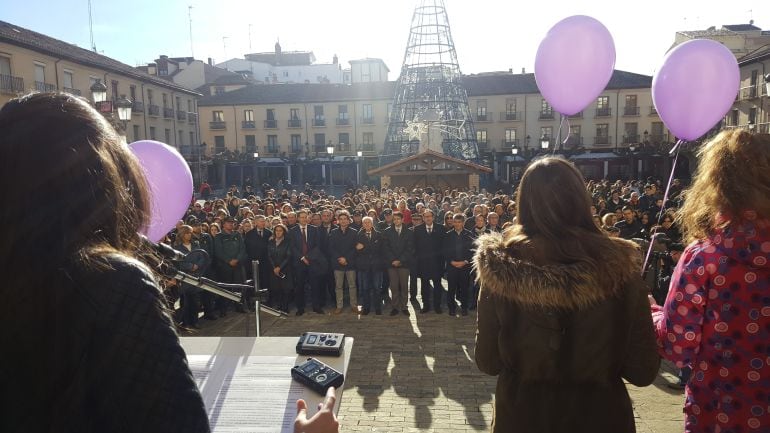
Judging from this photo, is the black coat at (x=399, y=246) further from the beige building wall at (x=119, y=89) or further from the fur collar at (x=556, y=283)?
the beige building wall at (x=119, y=89)

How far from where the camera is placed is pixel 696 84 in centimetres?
455

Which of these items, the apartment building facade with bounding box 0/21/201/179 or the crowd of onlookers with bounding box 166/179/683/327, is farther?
the apartment building facade with bounding box 0/21/201/179

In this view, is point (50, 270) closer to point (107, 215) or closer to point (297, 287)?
point (107, 215)

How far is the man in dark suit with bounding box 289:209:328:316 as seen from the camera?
901cm

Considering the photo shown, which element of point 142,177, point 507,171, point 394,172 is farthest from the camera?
point 507,171

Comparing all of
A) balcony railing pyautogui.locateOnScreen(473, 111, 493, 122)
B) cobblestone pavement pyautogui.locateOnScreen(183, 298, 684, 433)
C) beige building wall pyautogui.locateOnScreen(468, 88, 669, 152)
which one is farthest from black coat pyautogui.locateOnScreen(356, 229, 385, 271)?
balcony railing pyautogui.locateOnScreen(473, 111, 493, 122)

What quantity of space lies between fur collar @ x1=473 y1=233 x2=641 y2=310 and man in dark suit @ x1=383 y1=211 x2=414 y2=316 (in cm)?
675

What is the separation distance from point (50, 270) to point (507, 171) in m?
42.6

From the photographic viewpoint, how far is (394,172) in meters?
25.1

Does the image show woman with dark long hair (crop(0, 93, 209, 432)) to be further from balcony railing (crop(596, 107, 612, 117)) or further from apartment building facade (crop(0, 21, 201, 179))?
balcony railing (crop(596, 107, 612, 117))

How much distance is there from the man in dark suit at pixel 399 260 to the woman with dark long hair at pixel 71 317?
7.75 metres

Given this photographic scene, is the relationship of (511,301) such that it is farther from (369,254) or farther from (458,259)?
(369,254)

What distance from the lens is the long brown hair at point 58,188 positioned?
1.01 meters

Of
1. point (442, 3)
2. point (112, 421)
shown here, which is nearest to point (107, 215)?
point (112, 421)
